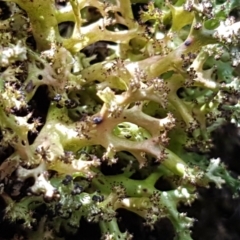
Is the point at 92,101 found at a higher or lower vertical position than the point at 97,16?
lower

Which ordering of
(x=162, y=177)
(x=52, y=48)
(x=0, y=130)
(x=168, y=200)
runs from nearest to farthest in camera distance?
(x=0, y=130) → (x=52, y=48) → (x=168, y=200) → (x=162, y=177)

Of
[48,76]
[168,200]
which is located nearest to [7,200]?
[48,76]

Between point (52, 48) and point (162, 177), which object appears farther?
point (162, 177)

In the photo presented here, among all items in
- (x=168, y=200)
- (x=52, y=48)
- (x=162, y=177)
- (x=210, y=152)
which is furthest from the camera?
(x=210, y=152)

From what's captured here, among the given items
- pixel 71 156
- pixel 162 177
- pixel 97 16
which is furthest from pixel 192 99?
pixel 71 156

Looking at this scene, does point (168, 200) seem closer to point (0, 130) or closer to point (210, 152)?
point (210, 152)

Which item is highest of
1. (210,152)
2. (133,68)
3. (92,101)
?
(133,68)
